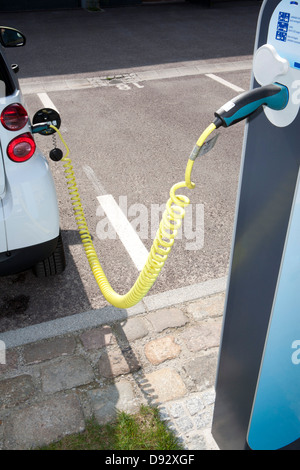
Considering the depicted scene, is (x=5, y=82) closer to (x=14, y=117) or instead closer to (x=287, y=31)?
(x=14, y=117)

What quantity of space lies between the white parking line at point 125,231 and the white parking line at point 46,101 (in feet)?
11.4

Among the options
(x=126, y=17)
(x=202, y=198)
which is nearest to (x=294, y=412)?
(x=202, y=198)

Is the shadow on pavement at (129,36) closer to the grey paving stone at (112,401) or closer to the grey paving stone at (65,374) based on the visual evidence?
the grey paving stone at (65,374)

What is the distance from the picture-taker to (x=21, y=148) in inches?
131

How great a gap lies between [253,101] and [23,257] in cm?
229

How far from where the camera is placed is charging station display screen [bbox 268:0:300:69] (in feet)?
5.08

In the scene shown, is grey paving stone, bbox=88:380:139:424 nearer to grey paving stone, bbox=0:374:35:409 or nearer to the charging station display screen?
grey paving stone, bbox=0:374:35:409

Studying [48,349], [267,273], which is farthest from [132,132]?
[267,273]

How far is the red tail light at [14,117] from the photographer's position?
321 centimetres

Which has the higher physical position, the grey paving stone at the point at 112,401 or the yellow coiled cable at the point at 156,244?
the yellow coiled cable at the point at 156,244

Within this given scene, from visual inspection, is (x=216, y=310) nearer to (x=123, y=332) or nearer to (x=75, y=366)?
(x=123, y=332)

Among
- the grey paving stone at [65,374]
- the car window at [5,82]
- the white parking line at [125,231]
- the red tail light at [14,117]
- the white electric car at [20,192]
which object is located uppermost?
the car window at [5,82]

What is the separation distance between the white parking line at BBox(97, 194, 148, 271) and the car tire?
2.32 ft

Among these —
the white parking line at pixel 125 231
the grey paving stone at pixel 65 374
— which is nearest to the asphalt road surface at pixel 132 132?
the white parking line at pixel 125 231
